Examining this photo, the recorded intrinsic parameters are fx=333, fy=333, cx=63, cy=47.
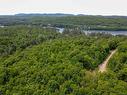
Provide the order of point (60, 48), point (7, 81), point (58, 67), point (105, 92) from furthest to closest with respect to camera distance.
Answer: point (60, 48) → point (7, 81) → point (58, 67) → point (105, 92)

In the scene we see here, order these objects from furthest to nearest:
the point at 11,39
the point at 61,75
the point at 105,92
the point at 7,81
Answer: the point at 11,39, the point at 7,81, the point at 61,75, the point at 105,92

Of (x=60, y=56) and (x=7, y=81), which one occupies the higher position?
(x=60, y=56)

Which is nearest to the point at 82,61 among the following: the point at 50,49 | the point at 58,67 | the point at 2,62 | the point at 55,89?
the point at 58,67

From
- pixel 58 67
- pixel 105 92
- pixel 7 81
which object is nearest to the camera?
pixel 105 92

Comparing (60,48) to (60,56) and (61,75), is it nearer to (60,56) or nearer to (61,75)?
(60,56)

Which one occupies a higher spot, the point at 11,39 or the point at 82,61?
the point at 82,61

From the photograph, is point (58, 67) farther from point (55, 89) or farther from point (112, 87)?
point (112, 87)

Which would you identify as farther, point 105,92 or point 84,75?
point 84,75

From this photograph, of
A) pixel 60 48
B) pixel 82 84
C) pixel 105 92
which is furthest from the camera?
pixel 60 48

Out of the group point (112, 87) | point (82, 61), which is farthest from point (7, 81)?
point (112, 87)
